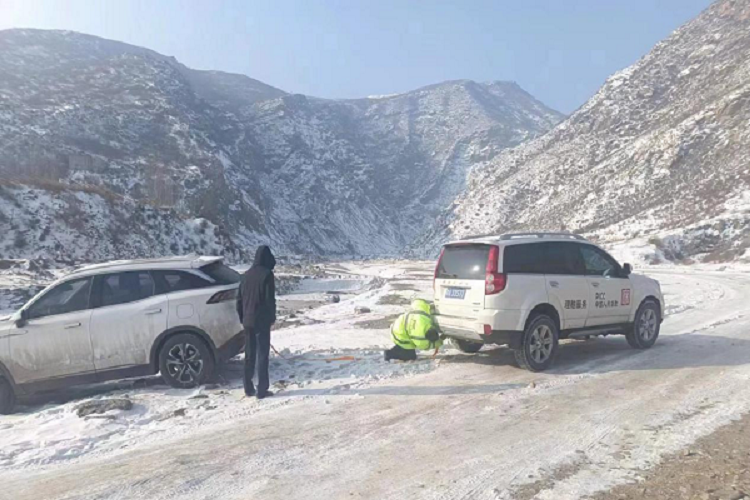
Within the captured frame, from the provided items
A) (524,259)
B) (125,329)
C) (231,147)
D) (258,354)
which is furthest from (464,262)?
(231,147)

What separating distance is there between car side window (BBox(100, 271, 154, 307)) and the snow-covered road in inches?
62.3

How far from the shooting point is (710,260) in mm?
39000

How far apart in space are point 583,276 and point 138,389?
24.0 ft

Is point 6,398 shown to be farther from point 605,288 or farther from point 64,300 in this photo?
point 605,288

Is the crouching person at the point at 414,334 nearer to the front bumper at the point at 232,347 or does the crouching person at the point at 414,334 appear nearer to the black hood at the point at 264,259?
the front bumper at the point at 232,347

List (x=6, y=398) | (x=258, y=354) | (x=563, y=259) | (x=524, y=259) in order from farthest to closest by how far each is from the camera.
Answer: (x=563, y=259)
(x=524, y=259)
(x=6, y=398)
(x=258, y=354)

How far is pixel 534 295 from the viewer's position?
834 centimetres

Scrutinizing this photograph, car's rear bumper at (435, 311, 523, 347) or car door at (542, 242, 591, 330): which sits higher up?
car door at (542, 242, 591, 330)

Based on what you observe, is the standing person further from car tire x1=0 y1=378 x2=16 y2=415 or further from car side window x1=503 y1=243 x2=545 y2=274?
car side window x1=503 y1=243 x2=545 y2=274

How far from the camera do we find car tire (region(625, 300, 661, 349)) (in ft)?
31.9

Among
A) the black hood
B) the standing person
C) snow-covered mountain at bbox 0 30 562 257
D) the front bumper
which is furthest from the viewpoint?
snow-covered mountain at bbox 0 30 562 257

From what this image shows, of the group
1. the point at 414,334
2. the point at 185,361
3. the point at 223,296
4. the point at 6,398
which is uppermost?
the point at 223,296

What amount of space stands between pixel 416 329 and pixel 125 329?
4.60m

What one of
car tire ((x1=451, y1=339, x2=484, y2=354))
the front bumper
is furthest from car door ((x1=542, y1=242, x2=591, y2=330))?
the front bumper
